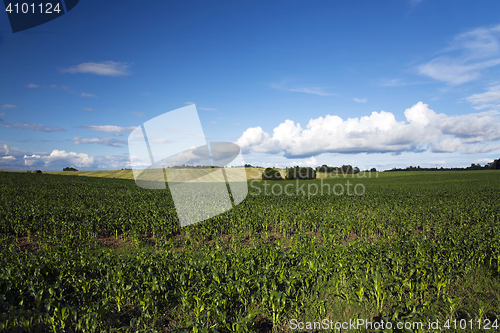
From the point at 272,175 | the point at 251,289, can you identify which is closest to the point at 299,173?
the point at 272,175

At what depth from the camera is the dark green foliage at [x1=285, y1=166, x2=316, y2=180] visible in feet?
270

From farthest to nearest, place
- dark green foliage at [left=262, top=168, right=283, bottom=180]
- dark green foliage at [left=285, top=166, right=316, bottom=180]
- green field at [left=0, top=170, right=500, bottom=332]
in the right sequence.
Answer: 1. dark green foliage at [left=262, top=168, right=283, bottom=180]
2. dark green foliage at [left=285, top=166, right=316, bottom=180]
3. green field at [left=0, top=170, right=500, bottom=332]

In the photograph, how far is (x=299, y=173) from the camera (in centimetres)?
8269

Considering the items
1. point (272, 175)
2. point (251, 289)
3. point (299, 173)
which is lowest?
point (251, 289)

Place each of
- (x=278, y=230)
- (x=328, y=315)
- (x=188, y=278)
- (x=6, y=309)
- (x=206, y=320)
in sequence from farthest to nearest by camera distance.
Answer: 1. (x=278, y=230)
2. (x=188, y=278)
3. (x=328, y=315)
4. (x=206, y=320)
5. (x=6, y=309)


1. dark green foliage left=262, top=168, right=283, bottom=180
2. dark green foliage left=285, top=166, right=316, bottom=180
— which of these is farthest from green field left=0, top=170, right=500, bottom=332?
dark green foliage left=285, top=166, right=316, bottom=180

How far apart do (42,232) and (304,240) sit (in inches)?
570

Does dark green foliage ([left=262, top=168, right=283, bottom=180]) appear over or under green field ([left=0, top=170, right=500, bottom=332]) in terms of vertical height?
over

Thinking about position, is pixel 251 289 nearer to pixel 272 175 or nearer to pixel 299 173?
pixel 272 175

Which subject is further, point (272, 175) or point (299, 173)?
point (272, 175)

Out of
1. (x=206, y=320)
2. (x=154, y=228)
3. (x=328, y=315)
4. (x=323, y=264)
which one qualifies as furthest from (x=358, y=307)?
(x=154, y=228)

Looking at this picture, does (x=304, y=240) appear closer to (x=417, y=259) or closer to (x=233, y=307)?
(x=417, y=259)

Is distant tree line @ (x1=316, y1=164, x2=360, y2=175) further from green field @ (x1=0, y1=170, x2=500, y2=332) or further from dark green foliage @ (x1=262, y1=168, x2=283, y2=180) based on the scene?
green field @ (x1=0, y1=170, x2=500, y2=332)

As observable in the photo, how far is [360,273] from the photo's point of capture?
7379 millimetres
